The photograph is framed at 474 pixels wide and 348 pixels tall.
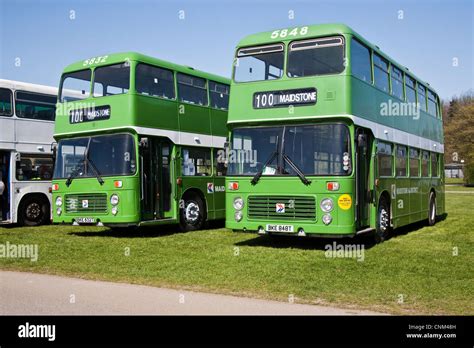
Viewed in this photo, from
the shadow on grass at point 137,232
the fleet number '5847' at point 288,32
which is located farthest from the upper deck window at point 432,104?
the fleet number '5847' at point 288,32

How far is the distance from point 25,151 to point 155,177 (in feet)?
17.3

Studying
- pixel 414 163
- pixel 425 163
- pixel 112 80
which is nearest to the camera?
pixel 112 80

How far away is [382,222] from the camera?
558 inches

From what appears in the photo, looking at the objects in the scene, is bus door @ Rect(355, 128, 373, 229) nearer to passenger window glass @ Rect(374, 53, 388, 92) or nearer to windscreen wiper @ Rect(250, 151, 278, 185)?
passenger window glass @ Rect(374, 53, 388, 92)

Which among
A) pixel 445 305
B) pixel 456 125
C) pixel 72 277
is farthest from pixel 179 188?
pixel 456 125

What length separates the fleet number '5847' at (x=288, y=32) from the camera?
1266 centimetres

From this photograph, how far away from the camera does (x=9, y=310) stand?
7484mm

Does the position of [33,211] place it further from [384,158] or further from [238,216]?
[384,158]

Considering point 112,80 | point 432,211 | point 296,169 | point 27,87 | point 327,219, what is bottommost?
point 432,211

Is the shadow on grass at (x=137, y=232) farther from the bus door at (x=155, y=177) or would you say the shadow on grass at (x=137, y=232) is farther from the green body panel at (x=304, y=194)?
the green body panel at (x=304, y=194)

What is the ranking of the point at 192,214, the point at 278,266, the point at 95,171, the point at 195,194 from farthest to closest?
the point at 195,194
the point at 192,214
the point at 95,171
the point at 278,266

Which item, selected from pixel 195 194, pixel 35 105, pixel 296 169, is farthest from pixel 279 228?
pixel 35 105

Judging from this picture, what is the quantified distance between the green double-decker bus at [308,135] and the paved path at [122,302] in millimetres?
4310

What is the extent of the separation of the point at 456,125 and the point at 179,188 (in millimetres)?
55695
